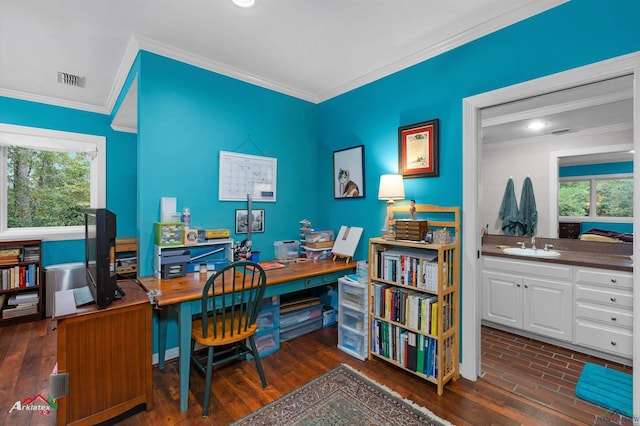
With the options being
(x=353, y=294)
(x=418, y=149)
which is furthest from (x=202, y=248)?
(x=418, y=149)

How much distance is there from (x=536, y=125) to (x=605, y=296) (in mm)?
1743

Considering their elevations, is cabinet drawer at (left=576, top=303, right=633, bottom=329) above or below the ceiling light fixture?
below

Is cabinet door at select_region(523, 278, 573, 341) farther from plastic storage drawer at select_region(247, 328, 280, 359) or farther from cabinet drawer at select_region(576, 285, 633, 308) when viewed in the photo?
plastic storage drawer at select_region(247, 328, 280, 359)

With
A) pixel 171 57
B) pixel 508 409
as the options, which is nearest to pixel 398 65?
pixel 171 57

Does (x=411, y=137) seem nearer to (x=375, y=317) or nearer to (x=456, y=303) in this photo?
(x=456, y=303)

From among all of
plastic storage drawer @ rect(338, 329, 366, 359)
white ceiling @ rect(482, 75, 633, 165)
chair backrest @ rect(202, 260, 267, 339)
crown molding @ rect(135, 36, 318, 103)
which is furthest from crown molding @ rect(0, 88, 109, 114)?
white ceiling @ rect(482, 75, 633, 165)

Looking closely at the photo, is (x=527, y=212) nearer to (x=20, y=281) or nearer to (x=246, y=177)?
(x=246, y=177)

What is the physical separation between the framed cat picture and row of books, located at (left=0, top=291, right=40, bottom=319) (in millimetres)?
3610

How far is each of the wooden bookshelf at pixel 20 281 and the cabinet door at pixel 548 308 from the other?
17.0 feet

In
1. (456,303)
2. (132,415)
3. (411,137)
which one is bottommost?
(132,415)

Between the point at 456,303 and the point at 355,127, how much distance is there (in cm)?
193

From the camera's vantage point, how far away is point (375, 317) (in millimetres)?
2434

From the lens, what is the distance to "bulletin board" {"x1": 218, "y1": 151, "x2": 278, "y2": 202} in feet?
9.30

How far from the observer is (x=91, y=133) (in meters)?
3.93
